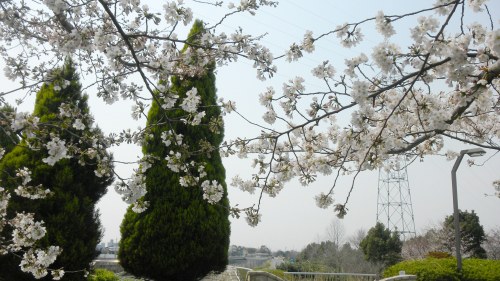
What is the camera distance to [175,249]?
689cm

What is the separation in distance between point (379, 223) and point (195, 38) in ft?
66.2

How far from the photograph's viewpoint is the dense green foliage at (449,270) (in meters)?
8.94

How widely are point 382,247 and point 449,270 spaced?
12.1 metres

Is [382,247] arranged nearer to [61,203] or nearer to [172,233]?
[172,233]

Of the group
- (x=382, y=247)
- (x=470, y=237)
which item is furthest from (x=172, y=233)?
(x=470, y=237)

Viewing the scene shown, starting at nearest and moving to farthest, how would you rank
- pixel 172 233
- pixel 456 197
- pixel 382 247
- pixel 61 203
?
pixel 61 203 → pixel 172 233 → pixel 456 197 → pixel 382 247

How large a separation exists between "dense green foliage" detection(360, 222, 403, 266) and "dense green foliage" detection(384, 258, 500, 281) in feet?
36.6

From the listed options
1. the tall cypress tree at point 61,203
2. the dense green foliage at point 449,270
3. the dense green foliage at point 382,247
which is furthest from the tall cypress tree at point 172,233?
the dense green foliage at point 382,247

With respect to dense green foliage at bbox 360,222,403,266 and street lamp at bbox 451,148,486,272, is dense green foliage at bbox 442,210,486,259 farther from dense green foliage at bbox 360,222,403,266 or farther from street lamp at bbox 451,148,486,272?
street lamp at bbox 451,148,486,272

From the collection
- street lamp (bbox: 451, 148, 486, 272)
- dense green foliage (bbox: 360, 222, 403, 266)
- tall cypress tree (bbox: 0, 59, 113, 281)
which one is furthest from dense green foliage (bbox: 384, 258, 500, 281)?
dense green foliage (bbox: 360, 222, 403, 266)

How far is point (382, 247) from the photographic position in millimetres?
20766

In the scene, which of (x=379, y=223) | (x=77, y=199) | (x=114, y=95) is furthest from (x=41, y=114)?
(x=379, y=223)

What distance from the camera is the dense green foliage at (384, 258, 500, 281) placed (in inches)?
352

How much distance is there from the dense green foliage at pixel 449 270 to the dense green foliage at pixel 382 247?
36.6 feet
